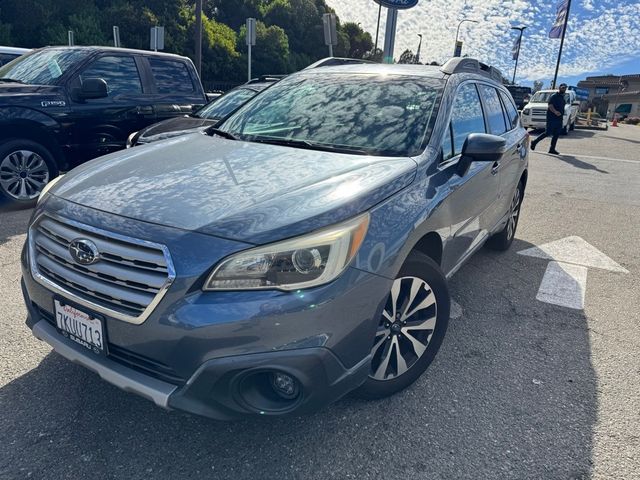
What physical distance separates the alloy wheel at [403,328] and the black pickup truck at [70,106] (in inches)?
183

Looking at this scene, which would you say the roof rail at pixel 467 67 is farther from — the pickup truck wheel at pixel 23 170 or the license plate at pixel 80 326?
the pickup truck wheel at pixel 23 170

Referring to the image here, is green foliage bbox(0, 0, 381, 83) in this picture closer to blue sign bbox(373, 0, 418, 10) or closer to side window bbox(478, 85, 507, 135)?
blue sign bbox(373, 0, 418, 10)

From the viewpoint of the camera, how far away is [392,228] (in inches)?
84.7

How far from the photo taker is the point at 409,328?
8.23ft

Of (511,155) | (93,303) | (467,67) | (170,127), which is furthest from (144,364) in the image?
(170,127)

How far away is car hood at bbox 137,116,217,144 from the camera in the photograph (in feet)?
18.1

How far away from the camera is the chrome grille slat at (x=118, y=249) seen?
72.6 inches

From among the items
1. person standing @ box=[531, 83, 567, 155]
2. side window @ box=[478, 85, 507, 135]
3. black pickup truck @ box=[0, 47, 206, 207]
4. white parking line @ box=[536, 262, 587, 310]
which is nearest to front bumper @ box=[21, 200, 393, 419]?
side window @ box=[478, 85, 507, 135]

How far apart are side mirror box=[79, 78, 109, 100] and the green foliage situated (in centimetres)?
2150

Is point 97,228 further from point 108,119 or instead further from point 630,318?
point 108,119

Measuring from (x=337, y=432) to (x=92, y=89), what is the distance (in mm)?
4832

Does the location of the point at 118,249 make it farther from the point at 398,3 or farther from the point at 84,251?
the point at 398,3

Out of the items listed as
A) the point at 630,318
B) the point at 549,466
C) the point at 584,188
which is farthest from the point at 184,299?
the point at 584,188

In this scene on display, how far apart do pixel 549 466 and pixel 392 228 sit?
126 centimetres
